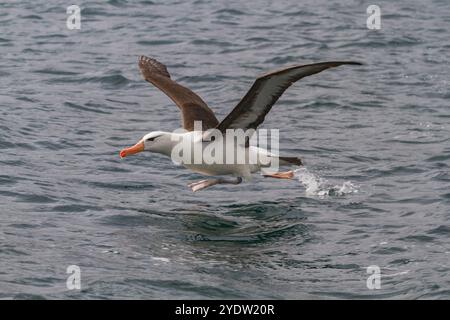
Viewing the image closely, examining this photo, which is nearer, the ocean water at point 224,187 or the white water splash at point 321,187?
the ocean water at point 224,187

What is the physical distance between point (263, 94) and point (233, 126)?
723 mm

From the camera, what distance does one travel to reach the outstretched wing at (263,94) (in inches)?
373

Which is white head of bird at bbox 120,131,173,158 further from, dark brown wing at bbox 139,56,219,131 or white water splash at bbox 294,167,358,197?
white water splash at bbox 294,167,358,197

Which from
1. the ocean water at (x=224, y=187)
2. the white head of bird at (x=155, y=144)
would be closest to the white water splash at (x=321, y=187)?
the ocean water at (x=224, y=187)

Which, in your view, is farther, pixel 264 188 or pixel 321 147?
pixel 321 147

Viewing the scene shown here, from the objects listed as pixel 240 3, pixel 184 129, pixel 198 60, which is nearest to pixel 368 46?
pixel 198 60

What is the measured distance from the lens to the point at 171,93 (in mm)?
12328

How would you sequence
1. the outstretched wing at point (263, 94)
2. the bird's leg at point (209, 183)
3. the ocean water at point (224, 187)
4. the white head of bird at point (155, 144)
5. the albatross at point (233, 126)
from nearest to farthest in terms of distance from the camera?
the ocean water at point (224, 187)
the outstretched wing at point (263, 94)
the albatross at point (233, 126)
the white head of bird at point (155, 144)
the bird's leg at point (209, 183)

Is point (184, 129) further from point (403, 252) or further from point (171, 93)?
point (403, 252)

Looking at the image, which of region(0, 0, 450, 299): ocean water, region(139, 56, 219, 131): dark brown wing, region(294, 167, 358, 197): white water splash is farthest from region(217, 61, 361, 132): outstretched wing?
region(294, 167, 358, 197): white water splash

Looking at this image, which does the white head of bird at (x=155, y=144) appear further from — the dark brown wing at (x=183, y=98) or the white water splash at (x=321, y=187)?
the white water splash at (x=321, y=187)

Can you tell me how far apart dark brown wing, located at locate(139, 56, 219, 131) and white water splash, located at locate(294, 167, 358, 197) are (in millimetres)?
1328

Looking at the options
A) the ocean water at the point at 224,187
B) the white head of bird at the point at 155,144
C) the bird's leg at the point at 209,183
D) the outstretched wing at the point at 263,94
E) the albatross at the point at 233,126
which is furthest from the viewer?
the bird's leg at the point at 209,183
